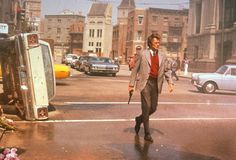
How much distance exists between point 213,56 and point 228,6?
595cm

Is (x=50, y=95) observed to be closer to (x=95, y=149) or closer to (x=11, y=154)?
(x=95, y=149)

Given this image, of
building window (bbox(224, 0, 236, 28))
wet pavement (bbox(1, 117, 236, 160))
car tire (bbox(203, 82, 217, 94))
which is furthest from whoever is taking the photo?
building window (bbox(224, 0, 236, 28))

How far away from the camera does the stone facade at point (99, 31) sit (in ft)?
412

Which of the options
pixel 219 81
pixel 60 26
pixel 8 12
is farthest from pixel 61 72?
pixel 60 26

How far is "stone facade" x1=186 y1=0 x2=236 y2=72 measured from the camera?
47.7m

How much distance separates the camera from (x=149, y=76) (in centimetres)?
781

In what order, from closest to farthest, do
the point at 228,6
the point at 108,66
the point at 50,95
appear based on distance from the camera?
the point at 50,95 → the point at 108,66 → the point at 228,6

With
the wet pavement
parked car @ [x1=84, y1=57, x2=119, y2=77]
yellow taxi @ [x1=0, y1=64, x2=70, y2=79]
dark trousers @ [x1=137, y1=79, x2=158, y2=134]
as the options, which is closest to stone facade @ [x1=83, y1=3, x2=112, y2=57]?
parked car @ [x1=84, y1=57, x2=119, y2=77]

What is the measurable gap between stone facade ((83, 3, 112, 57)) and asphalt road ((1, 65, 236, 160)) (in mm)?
111311

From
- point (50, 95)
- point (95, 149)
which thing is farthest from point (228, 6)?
point (95, 149)

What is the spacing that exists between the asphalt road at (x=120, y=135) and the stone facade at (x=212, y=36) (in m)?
33.8

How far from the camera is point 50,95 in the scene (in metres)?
11.3

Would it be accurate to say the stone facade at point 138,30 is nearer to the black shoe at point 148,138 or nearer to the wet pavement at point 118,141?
the wet pavement at point 118,141

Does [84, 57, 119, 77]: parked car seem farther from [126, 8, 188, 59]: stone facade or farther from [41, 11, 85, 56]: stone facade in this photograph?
[41, 11, 85, 56]: stone facade
